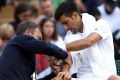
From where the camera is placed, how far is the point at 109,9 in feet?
37.8

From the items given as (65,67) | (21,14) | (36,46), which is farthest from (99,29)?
(21,14)

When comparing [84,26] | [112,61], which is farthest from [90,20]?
[112,61]

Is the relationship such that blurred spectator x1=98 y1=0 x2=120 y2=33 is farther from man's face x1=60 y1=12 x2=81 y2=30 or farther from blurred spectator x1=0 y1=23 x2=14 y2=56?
man's face x1=60 y1=12 x2=81 y2=30

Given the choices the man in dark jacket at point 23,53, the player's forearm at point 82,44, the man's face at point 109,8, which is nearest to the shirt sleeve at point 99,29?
the player's forearm at point 82,44

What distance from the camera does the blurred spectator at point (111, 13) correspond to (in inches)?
449

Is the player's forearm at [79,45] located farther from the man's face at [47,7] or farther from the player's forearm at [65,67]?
the man's face at [47,7]

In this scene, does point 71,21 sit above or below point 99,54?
above

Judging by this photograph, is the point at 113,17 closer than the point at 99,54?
No

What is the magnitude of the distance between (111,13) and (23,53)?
210 inches

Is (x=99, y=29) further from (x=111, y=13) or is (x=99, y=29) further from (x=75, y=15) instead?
(x=111, y=13)

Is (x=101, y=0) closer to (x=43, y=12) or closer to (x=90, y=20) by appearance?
(x=43, y=12)

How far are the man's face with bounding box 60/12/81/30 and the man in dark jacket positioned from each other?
0.48 meters

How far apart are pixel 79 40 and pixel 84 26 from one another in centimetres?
25

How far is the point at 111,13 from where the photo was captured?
1152cm
